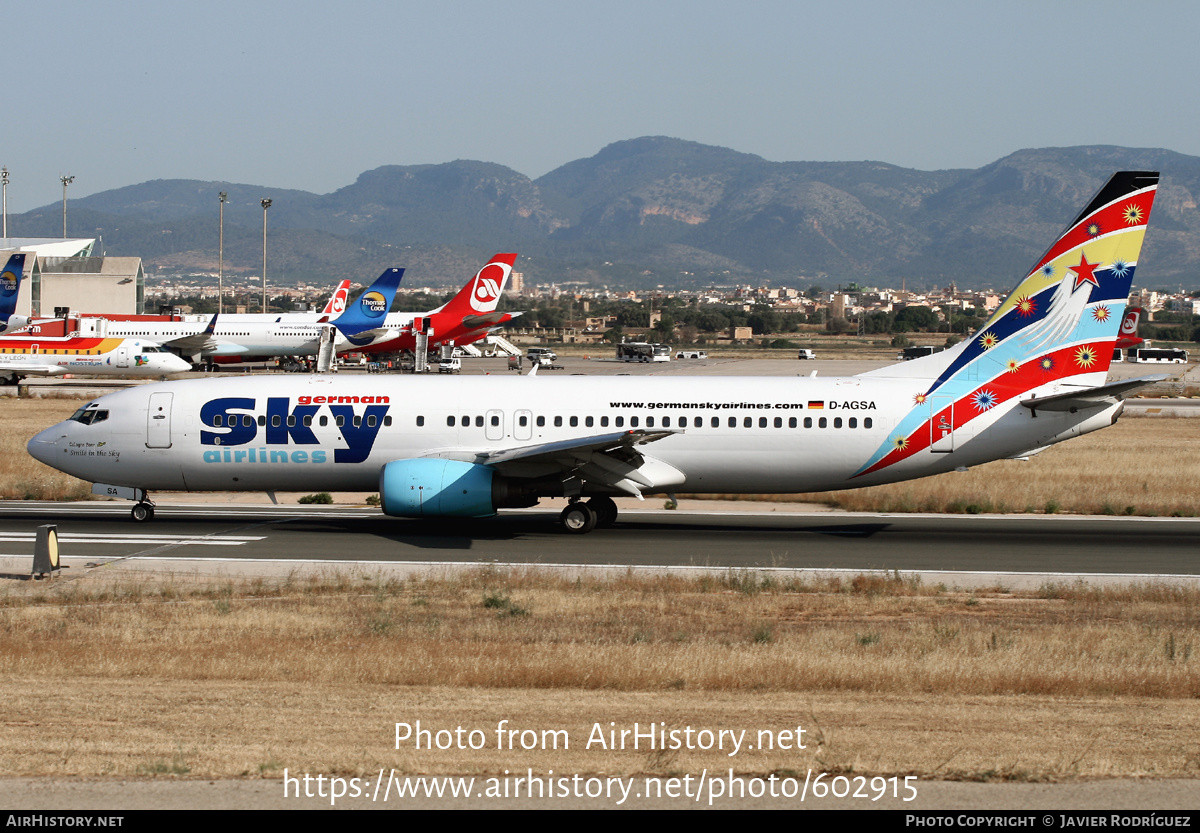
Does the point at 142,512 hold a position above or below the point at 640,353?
below

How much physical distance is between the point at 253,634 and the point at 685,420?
13.9m

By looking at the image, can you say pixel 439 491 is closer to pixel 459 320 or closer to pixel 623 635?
pixel 623 635

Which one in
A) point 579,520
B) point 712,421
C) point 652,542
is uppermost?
point 712,421

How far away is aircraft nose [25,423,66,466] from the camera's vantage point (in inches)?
1160

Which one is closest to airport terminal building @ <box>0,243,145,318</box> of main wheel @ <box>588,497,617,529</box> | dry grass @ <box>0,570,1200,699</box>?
main wheel @ <box>588,497,617,529</box>

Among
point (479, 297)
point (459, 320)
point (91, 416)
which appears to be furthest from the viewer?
point (479, 297)

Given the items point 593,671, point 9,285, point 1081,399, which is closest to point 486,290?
point 9,285

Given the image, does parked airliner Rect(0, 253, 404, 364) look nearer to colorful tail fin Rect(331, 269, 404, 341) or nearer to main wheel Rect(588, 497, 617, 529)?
colorful tail fin Rect(331, 269, 404, 341)

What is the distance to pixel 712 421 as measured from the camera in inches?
1136

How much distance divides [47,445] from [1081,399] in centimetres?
2574

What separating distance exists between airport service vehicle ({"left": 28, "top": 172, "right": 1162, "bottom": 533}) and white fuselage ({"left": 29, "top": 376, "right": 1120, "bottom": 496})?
0.12ft

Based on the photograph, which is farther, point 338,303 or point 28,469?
point 338,303

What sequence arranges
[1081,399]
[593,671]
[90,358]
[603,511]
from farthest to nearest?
[90,358]
[603,511]
[1081,399]
[593,671]

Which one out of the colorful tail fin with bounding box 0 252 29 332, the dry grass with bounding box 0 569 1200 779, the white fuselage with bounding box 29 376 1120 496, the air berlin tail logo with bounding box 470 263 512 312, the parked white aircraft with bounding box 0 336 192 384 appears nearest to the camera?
the dry grass with bounding box 0 569 1200 779
